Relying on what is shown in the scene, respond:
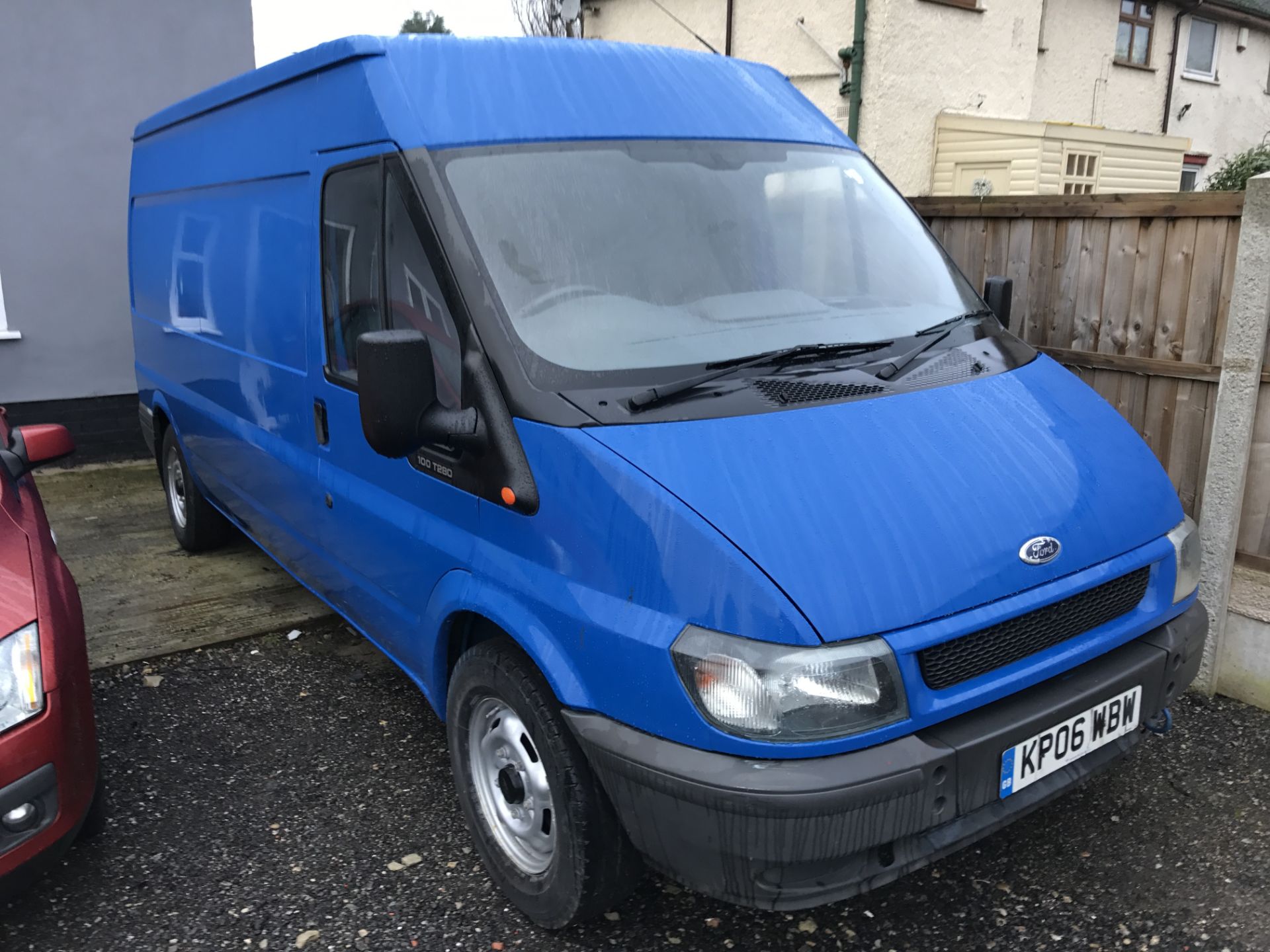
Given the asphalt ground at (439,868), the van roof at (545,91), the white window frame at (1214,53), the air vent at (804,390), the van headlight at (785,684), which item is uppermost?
the white window frame at (1214,53)

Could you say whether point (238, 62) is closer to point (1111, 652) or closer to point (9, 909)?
point (9, 909)

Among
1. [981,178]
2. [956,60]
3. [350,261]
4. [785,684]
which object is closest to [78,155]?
[350,261]

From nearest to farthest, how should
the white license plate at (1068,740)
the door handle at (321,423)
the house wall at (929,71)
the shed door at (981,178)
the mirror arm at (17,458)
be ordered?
the white license plate at (1068,740)
the mirror arm at (17,458)
the door handle at (321,423)
the house wall at (929,71)
the shed door at (981,178)

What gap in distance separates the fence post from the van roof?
1675mm

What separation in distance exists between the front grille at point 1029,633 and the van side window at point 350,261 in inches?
77.0

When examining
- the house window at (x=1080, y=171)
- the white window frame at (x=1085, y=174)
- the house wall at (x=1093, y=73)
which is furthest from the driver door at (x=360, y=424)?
the house wall at (x=1093, y=73)

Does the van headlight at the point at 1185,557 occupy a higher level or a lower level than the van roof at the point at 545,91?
lower

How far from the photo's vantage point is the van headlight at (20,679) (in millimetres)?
2580

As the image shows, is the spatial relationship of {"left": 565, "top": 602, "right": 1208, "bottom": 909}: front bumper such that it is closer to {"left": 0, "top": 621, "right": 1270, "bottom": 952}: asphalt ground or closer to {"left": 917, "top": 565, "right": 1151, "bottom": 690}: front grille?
{"left": 917, "top": 565, "right": 1151, "bottom": 690}: front grille

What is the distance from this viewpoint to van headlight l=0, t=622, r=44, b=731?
258 centimetres

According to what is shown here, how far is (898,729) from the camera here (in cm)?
222

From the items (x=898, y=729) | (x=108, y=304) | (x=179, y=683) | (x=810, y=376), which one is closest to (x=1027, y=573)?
(x=898, y=729)

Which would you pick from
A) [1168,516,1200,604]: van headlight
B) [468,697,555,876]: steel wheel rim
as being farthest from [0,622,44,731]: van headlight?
[1168,516,1200,604]: van headlight

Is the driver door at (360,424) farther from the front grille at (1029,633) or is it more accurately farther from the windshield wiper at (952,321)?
the windshield wiper at (952,321)
